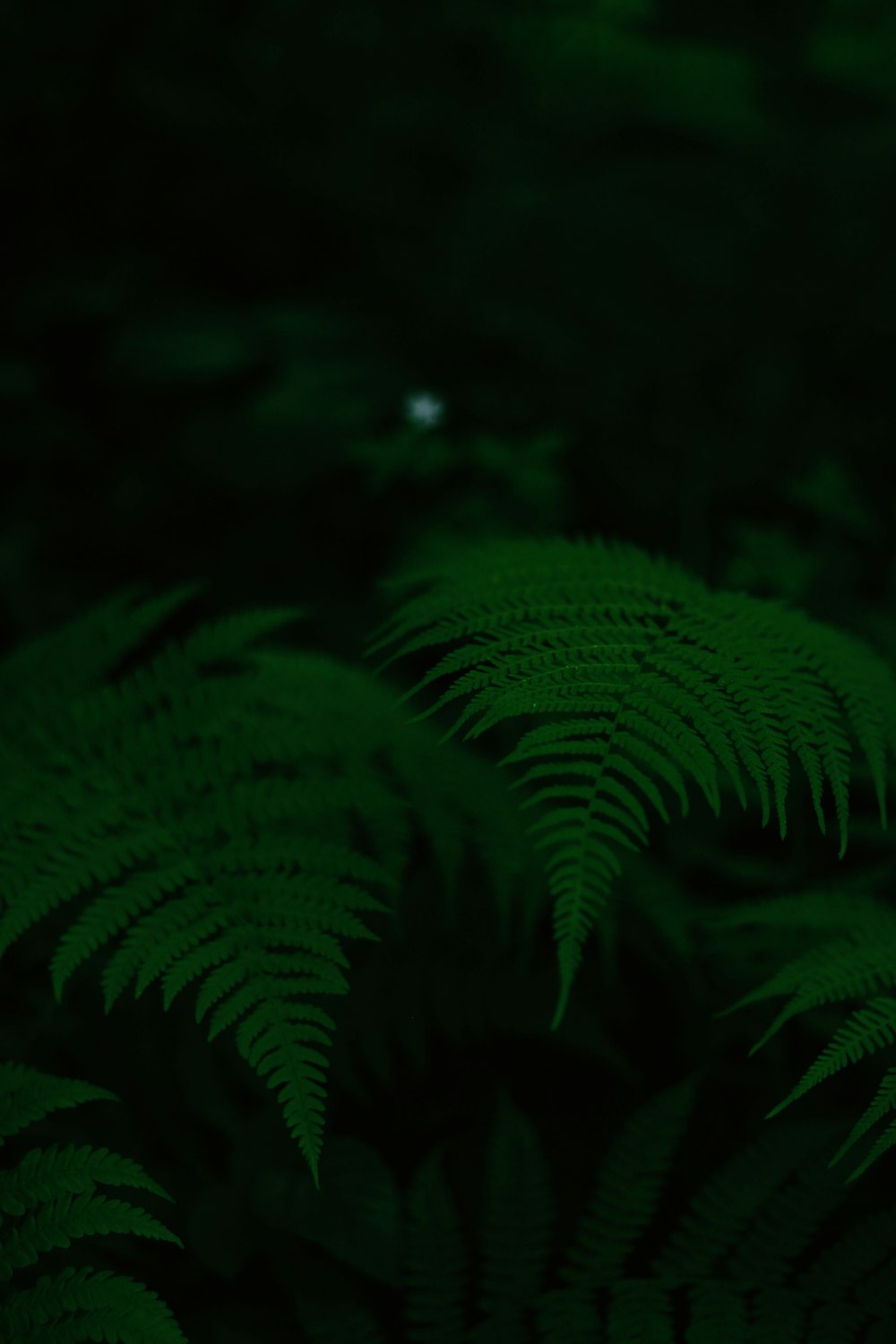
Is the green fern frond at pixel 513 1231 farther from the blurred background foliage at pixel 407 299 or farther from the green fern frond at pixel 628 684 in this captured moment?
the blurred background foliage at pixel 407 299

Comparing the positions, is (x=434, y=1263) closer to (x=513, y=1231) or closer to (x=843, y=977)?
(x=513, y=1231)

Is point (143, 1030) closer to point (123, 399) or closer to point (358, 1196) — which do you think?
point (358, 1196)

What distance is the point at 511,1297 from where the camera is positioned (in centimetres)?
141

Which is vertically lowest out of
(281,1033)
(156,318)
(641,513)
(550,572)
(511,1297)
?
(511,1297)

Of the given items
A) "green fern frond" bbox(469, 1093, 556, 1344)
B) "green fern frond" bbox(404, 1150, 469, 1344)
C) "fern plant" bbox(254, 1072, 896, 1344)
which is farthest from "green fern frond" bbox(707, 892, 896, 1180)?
"green fern frond" bbox(404, 1150, 469, 1344)

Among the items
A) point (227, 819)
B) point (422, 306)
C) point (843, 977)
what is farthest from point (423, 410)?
point (843, 977)

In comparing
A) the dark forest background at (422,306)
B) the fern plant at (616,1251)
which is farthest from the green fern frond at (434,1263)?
the dark forest background at (422,306)

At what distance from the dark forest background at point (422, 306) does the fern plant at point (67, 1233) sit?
59.9 inches

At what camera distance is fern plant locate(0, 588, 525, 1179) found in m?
1.33

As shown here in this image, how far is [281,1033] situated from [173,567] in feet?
7.22

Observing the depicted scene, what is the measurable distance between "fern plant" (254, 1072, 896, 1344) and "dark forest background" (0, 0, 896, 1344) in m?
0.96

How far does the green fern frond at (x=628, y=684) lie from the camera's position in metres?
1.20

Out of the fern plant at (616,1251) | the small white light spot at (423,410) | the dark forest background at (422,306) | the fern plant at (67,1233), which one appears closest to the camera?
the fern plant at (67,1233)

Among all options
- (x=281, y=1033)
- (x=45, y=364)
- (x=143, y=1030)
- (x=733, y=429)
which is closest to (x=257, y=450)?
(x=45, y=364)
